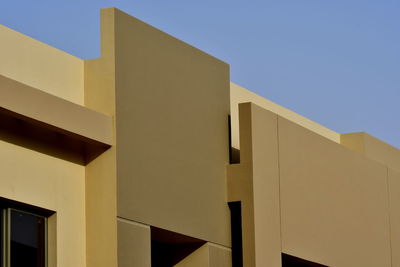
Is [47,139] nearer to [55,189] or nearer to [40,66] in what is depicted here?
[55,189]

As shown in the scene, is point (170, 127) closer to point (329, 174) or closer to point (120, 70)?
point (120, 70)

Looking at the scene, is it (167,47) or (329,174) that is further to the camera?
A: (329,174)

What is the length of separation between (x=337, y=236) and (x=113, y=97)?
7156mm

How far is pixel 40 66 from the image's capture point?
17.1 m

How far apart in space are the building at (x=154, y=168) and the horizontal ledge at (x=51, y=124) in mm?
21

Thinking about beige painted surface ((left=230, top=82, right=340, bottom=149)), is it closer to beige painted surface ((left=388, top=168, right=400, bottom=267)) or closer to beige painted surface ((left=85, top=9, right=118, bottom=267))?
beige painted surface ((left=388, top=168, right=400, bottom=267))

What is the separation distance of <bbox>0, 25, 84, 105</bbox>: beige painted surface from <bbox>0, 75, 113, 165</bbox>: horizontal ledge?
1.77 ft

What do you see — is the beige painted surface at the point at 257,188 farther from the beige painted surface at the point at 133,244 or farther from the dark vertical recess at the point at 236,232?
the beige painted surface at the point at 133,244

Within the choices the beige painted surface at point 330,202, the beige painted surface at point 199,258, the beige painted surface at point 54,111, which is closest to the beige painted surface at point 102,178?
the beige painted surface at point 54,111

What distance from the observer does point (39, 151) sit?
16.7m

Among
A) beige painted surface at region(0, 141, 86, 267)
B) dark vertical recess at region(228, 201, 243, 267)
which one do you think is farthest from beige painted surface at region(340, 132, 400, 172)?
beige painted surface at region(0, 141, 86, 267)

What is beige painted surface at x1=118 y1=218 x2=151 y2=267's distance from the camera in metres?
17.1

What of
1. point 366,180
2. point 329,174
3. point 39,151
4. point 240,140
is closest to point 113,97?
point 39,151

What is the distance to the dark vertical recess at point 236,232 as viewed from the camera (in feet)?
66.1
